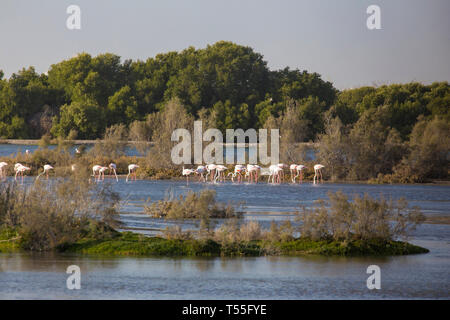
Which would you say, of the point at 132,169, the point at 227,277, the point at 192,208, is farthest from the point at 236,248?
the point at 132,169

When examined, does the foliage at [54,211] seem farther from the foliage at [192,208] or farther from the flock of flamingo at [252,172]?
the flock of flamingo at [252,172]

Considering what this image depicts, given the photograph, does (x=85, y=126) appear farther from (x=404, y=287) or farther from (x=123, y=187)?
(x=404, y=287)

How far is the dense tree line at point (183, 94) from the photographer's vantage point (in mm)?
85125

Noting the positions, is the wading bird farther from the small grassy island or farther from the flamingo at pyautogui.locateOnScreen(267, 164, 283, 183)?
the small grassy island

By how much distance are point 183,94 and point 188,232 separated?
248 ft

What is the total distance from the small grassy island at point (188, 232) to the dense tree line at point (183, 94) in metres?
63.7

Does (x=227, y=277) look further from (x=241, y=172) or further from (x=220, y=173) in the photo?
(x=241, y=172)

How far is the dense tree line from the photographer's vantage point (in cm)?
8512

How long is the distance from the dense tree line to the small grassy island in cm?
6369

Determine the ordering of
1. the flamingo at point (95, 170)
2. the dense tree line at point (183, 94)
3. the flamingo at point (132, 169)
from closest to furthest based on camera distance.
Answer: the flamingo at point (95, 170)
the flamingo at point (132, 169)
the dense tree line at point (183, 94)

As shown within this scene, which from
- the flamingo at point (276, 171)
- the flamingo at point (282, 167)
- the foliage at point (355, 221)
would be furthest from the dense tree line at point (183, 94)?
the foliage at point (355, 221)

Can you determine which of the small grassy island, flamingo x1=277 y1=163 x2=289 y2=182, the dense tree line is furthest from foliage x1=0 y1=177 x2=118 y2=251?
the dense tree line
